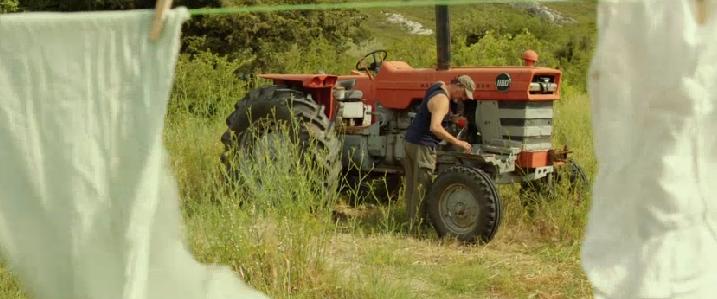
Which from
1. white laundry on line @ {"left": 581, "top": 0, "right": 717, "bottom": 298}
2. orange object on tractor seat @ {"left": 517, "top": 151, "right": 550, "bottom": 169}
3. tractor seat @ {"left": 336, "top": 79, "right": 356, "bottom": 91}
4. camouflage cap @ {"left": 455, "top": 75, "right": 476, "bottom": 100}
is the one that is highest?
white laundry on line @ {"left": 581, "top": 0, "right": 717, "bottom": 298}

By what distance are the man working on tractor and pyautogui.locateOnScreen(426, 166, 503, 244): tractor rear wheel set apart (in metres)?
0.16

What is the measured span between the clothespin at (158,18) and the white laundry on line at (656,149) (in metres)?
1.07

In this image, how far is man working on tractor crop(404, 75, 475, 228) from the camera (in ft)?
20.8

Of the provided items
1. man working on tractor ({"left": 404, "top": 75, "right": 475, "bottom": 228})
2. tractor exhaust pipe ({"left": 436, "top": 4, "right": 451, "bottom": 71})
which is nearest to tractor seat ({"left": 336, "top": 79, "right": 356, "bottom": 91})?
tractor exhaust pipe ({"left": 436, "top": 4, "right": 451, "bottom": 71})

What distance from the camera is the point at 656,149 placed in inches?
83.6

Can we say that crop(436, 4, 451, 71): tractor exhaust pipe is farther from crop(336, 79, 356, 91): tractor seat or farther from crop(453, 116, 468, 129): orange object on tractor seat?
crop(336, 79, 356, 91): tractor seat

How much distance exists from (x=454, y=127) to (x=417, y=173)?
495 millimetres

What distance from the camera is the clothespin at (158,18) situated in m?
2.31

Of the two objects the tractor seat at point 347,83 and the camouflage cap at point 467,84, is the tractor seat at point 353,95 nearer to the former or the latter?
the tractor seat at point 347,83

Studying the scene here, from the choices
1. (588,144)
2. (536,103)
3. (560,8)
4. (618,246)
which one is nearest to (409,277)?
(536,103)

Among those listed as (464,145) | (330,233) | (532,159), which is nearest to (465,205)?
(464,145)

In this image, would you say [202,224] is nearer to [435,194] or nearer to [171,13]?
[435,194]

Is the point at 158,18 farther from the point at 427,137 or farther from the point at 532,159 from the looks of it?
the point at 532,159

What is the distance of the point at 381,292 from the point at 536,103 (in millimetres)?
2721
